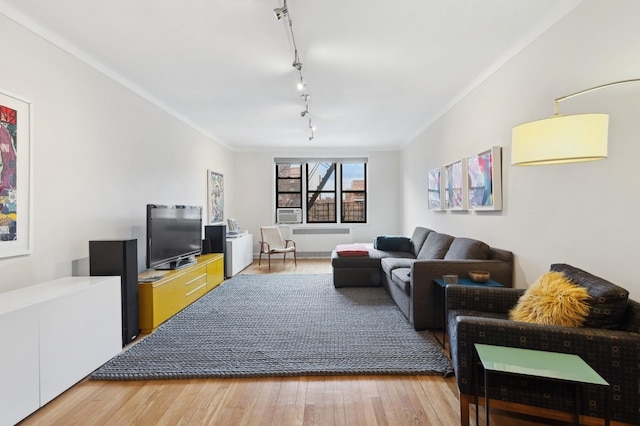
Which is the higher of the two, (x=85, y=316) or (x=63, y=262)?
(x=63, y=262)

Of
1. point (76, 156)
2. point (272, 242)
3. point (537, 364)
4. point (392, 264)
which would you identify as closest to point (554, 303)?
point (537, 364)

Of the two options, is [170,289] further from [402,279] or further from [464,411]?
[464,411]

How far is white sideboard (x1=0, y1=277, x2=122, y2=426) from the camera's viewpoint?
1688 millimetres

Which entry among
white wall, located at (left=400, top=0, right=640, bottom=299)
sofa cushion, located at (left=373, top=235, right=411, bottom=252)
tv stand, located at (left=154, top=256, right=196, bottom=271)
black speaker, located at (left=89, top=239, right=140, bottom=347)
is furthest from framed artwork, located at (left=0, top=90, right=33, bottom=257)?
sofa cushion, located at (left=373, top=235, right=411, bottom=252)

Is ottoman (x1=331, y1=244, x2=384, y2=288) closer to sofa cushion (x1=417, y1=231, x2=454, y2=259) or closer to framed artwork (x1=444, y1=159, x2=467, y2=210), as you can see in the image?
sofa cushion (x1=417, y1=231, x2=454, y2=259)

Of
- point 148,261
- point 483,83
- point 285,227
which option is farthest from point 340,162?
point 148,261

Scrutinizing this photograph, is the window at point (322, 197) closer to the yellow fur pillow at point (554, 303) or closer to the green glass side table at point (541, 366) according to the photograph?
the yellow fur pillow at point (554, 303)

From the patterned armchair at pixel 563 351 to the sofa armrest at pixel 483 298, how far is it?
51 cm

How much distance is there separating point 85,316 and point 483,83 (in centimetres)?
425

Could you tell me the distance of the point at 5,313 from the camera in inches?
65.3

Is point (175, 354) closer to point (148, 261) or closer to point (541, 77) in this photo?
point (148, 261)

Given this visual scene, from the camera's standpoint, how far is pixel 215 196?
6004 mm

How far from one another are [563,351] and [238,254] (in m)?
5.02

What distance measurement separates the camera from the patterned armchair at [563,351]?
144 centimetres
